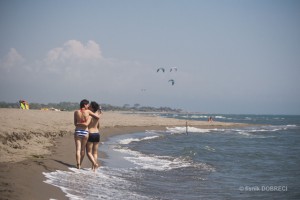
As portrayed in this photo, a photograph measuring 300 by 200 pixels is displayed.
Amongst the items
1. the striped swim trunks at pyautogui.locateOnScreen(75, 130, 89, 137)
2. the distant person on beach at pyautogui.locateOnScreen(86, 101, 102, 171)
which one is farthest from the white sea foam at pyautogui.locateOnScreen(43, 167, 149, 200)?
the striped swim trunks at pyautogui.locateOnScreen(75, 130, 89, 137)

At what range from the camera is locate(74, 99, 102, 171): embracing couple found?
890 centimetres

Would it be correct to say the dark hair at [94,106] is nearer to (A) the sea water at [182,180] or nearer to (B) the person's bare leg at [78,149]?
Answer: (B) the person's bare leg at [78,149]

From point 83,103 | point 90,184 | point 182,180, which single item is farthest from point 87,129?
point 182,180

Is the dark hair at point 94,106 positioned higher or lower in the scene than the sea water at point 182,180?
higher

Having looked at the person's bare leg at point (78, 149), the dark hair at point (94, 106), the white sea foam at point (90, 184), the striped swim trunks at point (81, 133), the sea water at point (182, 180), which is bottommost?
the sea water at point (182, 180)

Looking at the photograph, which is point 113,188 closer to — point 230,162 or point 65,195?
point 65,195

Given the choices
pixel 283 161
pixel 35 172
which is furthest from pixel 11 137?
pixel 283 161

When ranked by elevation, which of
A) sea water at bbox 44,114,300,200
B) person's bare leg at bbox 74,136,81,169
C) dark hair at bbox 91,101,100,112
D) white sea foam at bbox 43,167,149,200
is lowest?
sea water at bbox 44,114,300,200

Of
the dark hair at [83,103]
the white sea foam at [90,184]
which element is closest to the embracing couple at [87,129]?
the dark hair at [83,103]

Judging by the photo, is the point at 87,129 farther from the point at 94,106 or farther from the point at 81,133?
the point at 94,106

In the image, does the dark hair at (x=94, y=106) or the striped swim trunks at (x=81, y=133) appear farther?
the dark hair at (x=94, y=106)

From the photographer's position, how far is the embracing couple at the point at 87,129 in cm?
890

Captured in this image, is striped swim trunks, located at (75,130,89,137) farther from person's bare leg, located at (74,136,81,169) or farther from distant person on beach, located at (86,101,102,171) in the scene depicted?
distant person on beach, located at (86,101,102,171)

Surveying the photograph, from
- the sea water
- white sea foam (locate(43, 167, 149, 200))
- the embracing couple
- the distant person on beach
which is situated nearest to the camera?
white sea foam (locate(43, 167, 149, 200))
